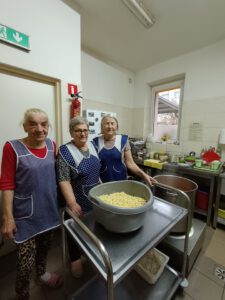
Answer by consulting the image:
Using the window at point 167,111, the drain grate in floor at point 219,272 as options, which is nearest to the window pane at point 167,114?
the window at point 167,111

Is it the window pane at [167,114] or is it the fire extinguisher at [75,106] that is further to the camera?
the window pane at [167,114]

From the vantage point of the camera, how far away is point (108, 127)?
50.7 inches

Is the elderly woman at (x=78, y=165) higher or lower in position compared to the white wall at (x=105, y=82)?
lower

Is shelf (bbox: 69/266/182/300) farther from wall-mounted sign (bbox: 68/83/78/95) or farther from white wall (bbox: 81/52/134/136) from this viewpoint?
white wall (bbox: 81/52/134/136)

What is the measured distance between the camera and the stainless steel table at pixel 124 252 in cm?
59

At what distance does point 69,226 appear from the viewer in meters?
0.83

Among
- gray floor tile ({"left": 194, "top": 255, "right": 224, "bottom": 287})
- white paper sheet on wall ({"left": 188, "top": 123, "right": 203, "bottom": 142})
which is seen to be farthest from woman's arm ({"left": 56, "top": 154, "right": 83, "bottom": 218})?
white paper sheet on wall ({"left": 188, "top": 123, "right": 203, "bottom": 142})

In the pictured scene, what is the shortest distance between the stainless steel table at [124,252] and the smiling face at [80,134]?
46 cm

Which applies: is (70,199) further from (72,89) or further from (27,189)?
(72,89)

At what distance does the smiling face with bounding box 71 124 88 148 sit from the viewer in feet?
3.48

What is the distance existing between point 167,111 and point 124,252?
2.85 metres

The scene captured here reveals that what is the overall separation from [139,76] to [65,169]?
286 cm

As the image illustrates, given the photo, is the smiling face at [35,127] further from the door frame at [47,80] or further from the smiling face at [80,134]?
the door frame at [47,80]

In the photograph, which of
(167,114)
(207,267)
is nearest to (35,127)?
(207,267)
